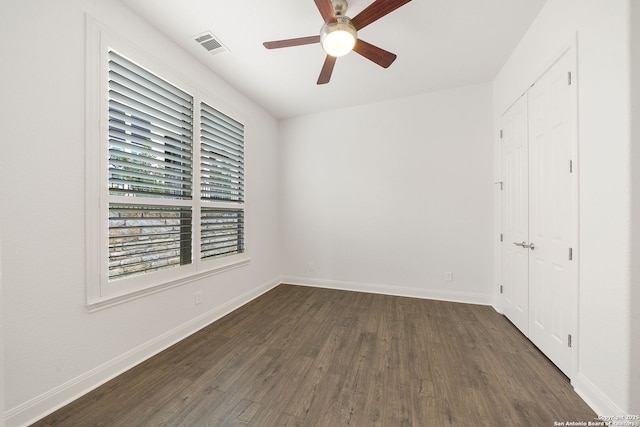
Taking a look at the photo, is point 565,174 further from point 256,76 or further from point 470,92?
point 256,76

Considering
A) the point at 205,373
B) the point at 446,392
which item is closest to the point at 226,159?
the point at 205,373

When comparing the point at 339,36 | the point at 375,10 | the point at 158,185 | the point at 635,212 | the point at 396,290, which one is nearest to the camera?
the point at 635,212

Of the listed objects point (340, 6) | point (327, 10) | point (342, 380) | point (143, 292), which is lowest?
point (342, 380)

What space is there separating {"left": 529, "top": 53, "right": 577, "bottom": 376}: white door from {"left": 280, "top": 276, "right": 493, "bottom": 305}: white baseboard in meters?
0.97

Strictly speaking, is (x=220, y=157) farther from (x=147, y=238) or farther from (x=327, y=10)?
(x=327, y=10)

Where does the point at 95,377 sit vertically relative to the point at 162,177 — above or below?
below

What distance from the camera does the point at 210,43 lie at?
2.27 m

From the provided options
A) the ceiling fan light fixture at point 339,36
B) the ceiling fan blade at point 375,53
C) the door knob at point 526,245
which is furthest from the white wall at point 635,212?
the ceiling fan light fixture at point 339,36

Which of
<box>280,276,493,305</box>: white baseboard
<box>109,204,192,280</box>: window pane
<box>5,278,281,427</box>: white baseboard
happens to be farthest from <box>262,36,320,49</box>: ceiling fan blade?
<box>280,276,493,305</box>: white baseboard

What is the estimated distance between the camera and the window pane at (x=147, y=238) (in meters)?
1.79

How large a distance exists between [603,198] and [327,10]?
2.09 metres

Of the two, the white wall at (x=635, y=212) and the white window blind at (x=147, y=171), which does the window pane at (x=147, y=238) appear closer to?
the white window blind at (x=147, y=171)

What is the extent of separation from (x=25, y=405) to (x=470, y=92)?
4912 millimetres

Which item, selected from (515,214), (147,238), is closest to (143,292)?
(147,238)
